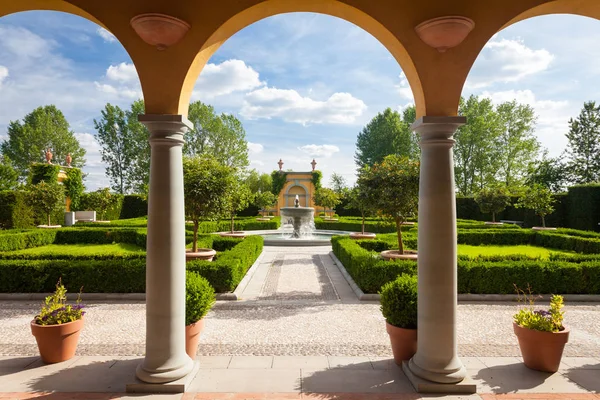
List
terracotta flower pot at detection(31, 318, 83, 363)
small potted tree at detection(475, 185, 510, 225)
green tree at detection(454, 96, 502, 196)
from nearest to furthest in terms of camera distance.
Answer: terracotta flower pot at detection(31, 318, 83, 363)
small potted tree at detection(475, 185, 510, 225)
green tree at detection(454, 96, 502, 196)

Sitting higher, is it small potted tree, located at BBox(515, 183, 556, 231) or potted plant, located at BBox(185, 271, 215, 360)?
small potted tree, located at BBox(515, 183, 556, 231)

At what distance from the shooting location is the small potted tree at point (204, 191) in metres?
11.8

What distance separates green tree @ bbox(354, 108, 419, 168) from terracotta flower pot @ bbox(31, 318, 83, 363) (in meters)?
44.6

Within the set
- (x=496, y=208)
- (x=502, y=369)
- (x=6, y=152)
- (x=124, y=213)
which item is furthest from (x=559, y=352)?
(x=6, y=152)

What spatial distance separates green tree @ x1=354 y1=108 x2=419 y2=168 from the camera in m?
48.0

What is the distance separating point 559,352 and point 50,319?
283 inches

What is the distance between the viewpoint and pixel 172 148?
14.5ft

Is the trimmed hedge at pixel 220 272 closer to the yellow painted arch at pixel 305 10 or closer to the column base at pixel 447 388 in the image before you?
the yellow painted arch at pixel 305 10

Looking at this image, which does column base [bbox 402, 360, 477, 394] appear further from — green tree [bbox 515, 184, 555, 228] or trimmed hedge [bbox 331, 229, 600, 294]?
green tree [bbox 515, 184, 555, 228]

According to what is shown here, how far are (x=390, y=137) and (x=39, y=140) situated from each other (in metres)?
44.5

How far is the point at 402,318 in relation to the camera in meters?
4.97

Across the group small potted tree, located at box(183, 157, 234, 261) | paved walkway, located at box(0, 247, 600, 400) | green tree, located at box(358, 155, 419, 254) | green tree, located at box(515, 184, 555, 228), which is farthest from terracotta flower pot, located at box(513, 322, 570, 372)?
green tree, located at box(515, 184, 555, 228)

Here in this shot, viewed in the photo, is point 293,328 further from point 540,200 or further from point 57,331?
point 540,200

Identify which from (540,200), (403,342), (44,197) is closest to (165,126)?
(403,342)
